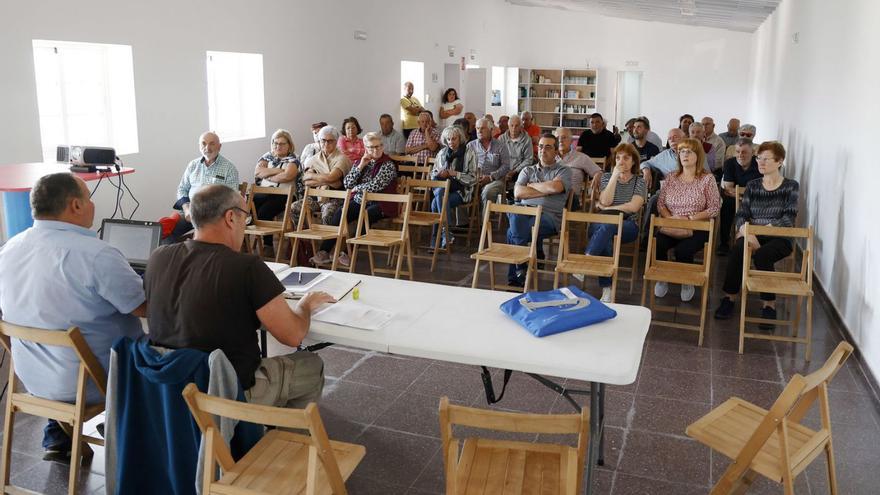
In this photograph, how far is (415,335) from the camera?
2.91 m

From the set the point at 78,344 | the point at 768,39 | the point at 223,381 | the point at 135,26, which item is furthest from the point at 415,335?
the point at 768,39

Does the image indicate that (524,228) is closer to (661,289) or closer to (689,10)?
(661,289)

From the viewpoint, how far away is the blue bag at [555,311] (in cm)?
291

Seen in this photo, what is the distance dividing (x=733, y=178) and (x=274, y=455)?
240 inches

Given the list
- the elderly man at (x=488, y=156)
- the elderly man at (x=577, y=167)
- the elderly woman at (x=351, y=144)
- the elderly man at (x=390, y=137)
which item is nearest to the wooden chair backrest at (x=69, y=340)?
the elderly man at (x=577, y=167)

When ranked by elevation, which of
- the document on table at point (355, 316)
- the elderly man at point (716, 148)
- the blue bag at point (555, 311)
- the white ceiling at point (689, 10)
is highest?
the white ceiling at point (689, 10)

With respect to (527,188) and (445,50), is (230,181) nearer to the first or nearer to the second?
(527,188)

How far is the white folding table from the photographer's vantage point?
264 cm

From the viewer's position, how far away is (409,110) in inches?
481

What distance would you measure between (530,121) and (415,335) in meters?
8.70

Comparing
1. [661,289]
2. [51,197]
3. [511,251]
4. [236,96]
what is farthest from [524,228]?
[236,96]

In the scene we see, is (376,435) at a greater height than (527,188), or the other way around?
(527,188)

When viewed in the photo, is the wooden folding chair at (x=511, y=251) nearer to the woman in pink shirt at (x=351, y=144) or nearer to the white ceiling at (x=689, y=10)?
the woman in pink shirt at (x=351, y=144)

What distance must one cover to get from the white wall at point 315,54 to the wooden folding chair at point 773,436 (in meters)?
5.60
